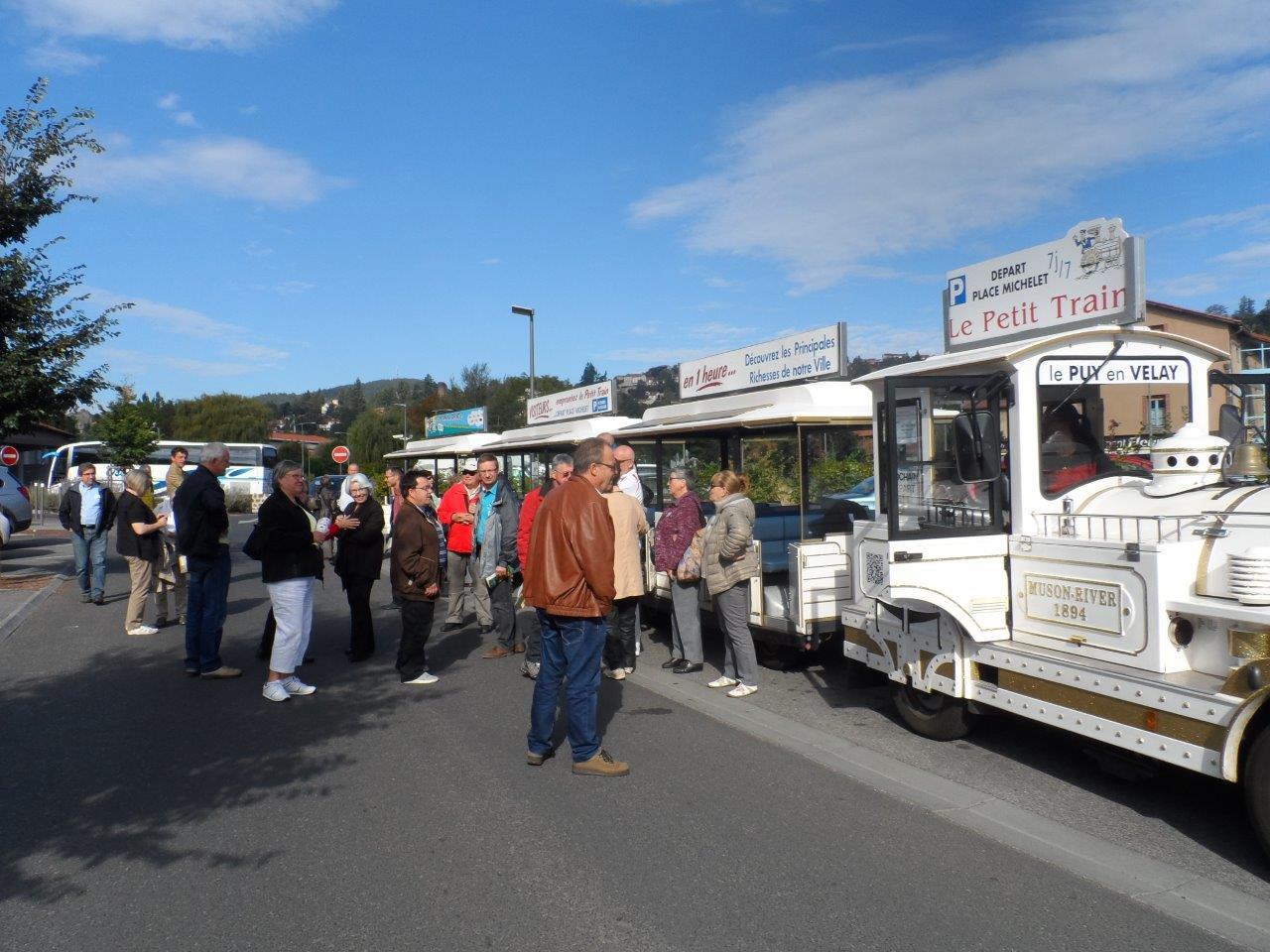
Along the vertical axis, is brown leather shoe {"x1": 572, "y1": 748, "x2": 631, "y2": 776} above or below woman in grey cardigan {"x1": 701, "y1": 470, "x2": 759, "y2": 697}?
below

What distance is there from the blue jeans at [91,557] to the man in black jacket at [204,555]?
6.17 m

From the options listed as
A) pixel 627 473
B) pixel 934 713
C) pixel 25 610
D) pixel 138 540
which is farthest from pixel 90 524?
pixel 934 713

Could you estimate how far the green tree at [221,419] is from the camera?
85312mm

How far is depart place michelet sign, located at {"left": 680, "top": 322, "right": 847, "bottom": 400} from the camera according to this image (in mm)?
9656

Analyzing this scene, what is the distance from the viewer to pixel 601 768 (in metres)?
5.41

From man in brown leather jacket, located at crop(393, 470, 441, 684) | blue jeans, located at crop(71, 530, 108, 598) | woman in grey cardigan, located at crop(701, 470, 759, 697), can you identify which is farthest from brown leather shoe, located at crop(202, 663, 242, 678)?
blue jeans, located at crop(71, 530, 108, 598)

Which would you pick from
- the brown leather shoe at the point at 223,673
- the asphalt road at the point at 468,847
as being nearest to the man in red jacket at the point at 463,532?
the brown leather shoe at the point at 223,673

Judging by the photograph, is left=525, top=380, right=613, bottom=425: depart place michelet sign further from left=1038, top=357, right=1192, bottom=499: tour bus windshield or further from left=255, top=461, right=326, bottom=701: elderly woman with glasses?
left=1038, top=357, right=1192, bottom=499: tour bus windshield

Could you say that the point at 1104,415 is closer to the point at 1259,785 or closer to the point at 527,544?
the point at 1259,785

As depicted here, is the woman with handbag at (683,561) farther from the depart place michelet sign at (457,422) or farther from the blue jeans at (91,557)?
the depart place michelet sign at (457,422)

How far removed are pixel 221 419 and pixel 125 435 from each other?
2475 inches

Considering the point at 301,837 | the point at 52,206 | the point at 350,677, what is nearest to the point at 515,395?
the point at 52,206

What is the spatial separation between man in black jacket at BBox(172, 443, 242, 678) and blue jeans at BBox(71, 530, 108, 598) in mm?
6167

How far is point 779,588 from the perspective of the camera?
8.22 metres
